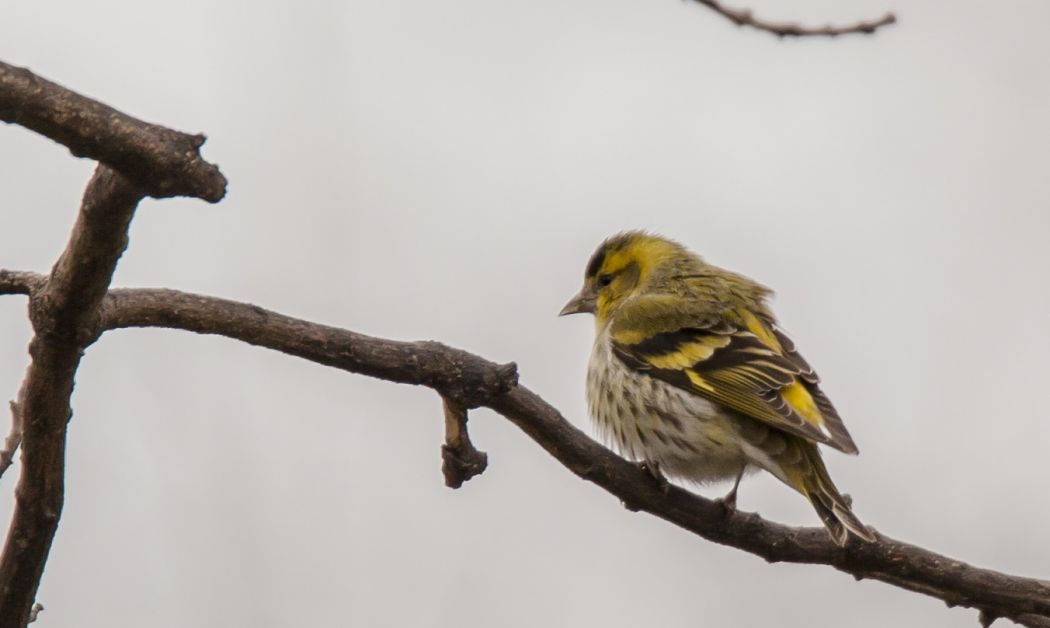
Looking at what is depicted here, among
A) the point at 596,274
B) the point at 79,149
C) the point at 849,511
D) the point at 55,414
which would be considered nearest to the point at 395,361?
the point at 55,414

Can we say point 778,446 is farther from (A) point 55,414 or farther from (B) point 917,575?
(A) point 55,414

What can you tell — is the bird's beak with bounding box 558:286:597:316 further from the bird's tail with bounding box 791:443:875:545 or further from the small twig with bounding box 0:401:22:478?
the small twig with bounding box 0:401:22:478

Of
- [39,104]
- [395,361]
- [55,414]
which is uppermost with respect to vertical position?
[39,104]

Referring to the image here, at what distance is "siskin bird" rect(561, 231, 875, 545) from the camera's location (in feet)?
17.0

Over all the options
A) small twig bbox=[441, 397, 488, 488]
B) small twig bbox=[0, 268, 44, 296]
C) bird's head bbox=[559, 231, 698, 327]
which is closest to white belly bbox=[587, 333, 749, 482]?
bird's head bbox=[559, 231, 698, 327]

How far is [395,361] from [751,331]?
2.86 metres

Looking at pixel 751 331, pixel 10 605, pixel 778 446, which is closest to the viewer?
pixel 10 605

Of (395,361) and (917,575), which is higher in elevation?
(395,361)

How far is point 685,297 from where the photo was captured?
6.38 metres

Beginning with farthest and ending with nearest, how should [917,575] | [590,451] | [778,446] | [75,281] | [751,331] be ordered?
[751,331], [778,446], [917,575], [590,451], [75,281]

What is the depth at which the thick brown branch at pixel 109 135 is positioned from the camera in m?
2.61

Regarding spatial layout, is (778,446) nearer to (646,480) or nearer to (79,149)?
(646,480)

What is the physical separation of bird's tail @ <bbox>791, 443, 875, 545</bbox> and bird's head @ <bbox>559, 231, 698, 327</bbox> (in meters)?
1.80

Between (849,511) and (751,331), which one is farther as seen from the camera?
(751,331)
